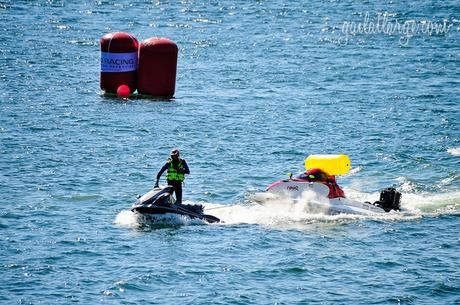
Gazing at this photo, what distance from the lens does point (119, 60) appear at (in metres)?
43.0

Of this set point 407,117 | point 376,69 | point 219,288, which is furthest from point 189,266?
point 376,69

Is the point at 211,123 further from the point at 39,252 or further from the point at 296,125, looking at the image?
the point at 39,252

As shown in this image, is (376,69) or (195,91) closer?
(195,91)

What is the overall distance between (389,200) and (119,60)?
1782 cm

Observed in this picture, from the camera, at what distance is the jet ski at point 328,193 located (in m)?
28.5

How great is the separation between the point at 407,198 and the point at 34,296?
12952mm

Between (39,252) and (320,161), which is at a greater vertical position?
(320,161)

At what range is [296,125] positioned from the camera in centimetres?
4094

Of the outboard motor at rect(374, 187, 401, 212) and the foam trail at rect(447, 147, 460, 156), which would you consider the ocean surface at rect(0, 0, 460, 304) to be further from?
the outboard motor at rect(374, 187, 401, 212)

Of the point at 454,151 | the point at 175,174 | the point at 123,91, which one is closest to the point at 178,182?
the point at 175,174

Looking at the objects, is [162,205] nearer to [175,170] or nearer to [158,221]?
[158,221]

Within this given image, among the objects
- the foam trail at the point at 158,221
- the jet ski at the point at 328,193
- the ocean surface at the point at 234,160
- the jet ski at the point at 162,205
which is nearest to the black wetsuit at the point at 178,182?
the jet ski at the point at 162,205

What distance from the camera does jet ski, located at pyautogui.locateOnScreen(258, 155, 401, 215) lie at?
28.5 m

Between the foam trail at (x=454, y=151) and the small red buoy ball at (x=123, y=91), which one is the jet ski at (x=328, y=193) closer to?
the foam trail at (x=454, y=151)
